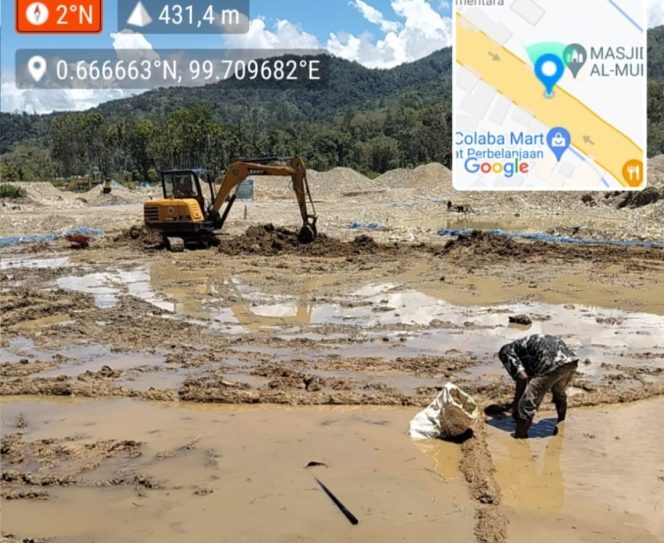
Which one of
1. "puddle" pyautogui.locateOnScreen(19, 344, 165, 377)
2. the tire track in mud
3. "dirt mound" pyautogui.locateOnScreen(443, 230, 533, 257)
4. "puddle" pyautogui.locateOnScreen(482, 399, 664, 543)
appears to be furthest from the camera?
"dirt mound" pyautogui.locateOnScreen(443, 230, 533, 257)

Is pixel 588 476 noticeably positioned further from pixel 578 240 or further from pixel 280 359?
pixel 578 240

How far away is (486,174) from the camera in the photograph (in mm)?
14656

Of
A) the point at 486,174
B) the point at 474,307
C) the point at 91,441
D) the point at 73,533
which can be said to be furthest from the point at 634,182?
the point at 73,533

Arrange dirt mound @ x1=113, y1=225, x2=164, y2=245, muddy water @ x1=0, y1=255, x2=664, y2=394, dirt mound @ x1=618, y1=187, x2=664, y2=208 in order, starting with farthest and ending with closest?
dirt mound @ x1=618, y1=187, x2=664, y2=208 → dirt mound @ x1=113, y1=225, x2=164, y2=245 → muddy water @ x1=0, y1=255, x2=664, y2=394

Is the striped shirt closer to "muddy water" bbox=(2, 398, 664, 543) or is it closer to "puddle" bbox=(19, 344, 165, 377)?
"muddy water" bbox=(2, 398, 664, 543)

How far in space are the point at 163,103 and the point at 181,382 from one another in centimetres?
16942

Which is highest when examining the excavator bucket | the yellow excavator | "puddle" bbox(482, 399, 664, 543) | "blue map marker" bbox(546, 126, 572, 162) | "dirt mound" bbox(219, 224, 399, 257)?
"blue map marker" bbox(546, 126, 572, 162)

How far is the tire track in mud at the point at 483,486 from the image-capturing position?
14.6ft

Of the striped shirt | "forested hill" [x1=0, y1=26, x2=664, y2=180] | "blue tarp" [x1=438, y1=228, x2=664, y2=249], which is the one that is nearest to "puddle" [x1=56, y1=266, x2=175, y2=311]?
the striped shirt

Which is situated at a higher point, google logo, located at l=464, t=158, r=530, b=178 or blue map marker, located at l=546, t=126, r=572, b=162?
blue map marker, located at l=546, t=126, r=572, b=162

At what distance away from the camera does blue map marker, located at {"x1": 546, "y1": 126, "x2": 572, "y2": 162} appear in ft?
48.0

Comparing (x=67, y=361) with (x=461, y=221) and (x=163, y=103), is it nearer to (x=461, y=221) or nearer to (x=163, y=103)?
(x=461, y=221)

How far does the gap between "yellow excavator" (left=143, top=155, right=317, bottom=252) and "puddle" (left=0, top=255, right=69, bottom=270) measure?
2355 mm

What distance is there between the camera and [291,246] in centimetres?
1864
